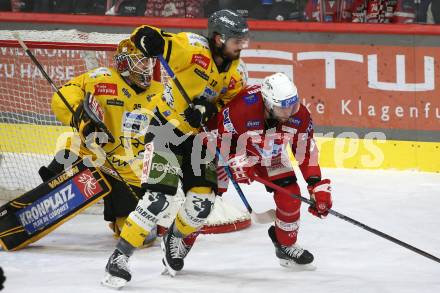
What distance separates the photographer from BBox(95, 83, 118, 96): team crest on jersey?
227 inches

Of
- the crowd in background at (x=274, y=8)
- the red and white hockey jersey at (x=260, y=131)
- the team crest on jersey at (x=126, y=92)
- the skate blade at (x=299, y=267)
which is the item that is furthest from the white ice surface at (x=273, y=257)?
the crowd in background at (x=274, y=8)

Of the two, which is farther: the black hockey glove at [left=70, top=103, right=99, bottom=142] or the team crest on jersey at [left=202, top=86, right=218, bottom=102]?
the black hockey glove at [left=70, top=103, right=99, bottom=142]

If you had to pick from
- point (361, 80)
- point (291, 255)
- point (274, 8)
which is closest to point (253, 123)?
point (291, 255)

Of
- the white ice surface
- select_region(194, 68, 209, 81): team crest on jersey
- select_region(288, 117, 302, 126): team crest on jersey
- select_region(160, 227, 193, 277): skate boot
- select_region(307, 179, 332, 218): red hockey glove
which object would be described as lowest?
the white ice surface

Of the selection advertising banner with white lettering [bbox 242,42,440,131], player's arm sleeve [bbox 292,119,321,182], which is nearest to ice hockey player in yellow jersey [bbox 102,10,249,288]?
player's arm sleeve [bbox 292,119,321,182]

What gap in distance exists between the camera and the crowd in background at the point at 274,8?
7402 millimetres

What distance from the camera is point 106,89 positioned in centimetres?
579

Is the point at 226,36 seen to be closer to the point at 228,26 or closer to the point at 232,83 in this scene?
the point at 228,26

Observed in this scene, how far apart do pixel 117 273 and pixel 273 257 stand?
1.08 meters

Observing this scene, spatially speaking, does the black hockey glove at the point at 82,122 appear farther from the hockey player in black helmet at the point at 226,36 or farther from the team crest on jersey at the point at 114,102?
the hockey player in black helmet at the point at 226,36

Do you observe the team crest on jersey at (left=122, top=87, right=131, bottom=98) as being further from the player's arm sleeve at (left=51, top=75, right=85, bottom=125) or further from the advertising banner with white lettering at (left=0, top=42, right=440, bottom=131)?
the advertising banner with white lettering at (left=0, top=42, right=440, bottom=131)

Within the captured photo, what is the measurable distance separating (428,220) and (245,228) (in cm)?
110

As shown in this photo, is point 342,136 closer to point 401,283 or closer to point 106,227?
point 106,227

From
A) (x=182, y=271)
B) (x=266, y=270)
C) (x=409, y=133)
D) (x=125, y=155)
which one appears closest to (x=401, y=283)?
(x=266, y=270)
